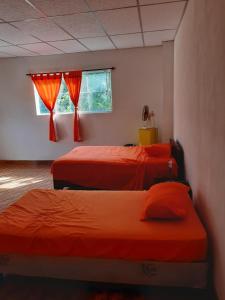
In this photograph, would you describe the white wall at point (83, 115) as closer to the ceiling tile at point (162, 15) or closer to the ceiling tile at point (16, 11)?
the ceiling tile at point (162, 15)

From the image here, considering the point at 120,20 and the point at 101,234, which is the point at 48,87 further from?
the point at 101,234

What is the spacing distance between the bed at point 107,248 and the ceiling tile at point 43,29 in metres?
2.39

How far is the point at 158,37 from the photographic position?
12.8 feet

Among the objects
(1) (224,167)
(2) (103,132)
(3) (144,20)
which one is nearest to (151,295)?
(1) (224,167)

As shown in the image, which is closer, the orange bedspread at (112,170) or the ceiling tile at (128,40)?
the orange bedspread at (112,170)

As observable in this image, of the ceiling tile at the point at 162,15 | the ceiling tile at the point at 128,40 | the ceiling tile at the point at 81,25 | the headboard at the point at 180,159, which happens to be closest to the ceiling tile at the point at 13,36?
the ceiling tile at the point at 81,25

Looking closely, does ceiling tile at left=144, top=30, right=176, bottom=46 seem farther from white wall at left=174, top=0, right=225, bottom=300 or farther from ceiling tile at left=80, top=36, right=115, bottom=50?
white wall at left=174, top=0, right=225, bottom=300

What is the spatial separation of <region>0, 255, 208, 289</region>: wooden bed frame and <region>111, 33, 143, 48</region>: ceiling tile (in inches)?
131

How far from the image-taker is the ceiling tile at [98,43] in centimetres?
383

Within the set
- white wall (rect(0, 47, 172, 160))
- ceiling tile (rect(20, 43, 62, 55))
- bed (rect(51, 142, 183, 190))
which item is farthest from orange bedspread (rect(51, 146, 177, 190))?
ceiling tile (rect(20, 43, 62, 55))

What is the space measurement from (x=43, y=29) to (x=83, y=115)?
7.04ft

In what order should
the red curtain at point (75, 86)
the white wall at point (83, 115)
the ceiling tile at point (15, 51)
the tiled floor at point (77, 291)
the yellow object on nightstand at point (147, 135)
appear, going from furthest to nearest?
the red curtain at point (75, 86) < the white wall at point (83, 115) < the yellow object on nightstand at point (147, 135) < the ceiling tile at point (15, 51) < the tiled floor at point (77, 291)

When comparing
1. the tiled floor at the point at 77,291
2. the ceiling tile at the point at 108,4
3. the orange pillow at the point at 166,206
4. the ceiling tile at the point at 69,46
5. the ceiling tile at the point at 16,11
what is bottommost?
the tiled floor at the point at 77,291

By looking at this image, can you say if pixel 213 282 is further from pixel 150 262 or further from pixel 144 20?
pixel 144 20
